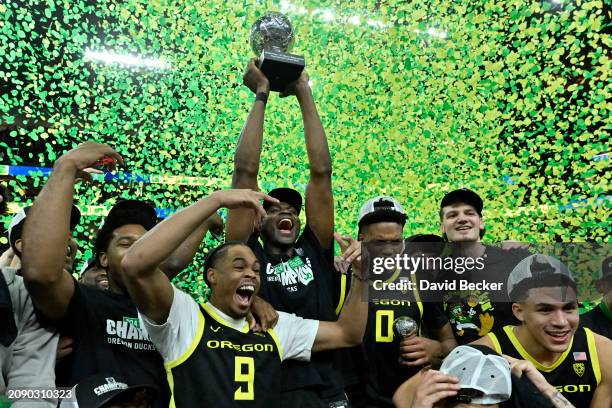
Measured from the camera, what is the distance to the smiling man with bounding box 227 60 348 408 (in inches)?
87.8

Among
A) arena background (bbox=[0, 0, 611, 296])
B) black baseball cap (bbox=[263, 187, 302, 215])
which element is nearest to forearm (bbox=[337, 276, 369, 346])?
black baseball cap (bbox=[263, 187, 302, 215])

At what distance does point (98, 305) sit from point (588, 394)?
1.76m

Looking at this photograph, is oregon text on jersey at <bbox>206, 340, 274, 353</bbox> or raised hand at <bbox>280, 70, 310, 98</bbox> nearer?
oregon text on jersey at <bbox>206, 340, 274, 353</bbox>

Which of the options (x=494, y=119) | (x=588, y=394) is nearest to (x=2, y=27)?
(x=494, y=119)

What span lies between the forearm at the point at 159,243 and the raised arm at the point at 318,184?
87 centimetres

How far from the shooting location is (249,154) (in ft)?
8.30

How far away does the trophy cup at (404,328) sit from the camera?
2388 mm

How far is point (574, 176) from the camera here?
5.41 m

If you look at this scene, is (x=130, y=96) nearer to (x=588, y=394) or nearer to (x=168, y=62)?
(x=168, y=62)

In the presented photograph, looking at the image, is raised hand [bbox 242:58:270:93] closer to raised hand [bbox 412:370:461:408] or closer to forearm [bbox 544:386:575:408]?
raised hand [bbox 412:370:461:408]

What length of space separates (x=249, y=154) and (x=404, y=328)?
3.11 ft

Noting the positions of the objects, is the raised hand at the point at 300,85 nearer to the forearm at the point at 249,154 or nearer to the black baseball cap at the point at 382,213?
the forearm at the point at 249,154

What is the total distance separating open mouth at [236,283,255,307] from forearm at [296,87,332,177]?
0.78m

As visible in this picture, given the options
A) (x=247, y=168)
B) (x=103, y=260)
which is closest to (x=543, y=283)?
(x=247, y=168)
